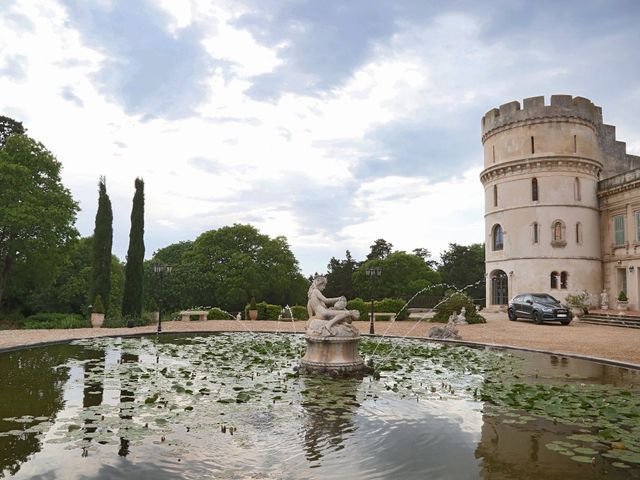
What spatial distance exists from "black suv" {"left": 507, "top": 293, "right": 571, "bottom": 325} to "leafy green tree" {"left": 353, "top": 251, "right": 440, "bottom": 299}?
27330mm

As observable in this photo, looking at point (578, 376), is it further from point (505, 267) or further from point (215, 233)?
point (215, 233)

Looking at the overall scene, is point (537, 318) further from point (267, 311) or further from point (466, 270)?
point (466, 270)

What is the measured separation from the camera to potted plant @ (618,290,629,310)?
28.4 m

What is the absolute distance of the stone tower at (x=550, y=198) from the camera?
32.2 metres

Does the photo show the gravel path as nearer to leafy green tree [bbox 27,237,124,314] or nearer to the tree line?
the tree line

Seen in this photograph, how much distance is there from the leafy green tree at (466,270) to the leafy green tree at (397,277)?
7.12 ft

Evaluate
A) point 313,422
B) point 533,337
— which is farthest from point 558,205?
point 313,422

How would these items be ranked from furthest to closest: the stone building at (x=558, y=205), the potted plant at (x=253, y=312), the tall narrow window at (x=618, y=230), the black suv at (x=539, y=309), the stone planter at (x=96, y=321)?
the stone building at (x=558, y=205)
the tall narrow window at (x=618, y=230)
the potted plant at (x=253, y=312)
the black suv at (x=539, y=309)
the stone planter at (x=96, y=321)

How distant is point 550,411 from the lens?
A: 6953 mm

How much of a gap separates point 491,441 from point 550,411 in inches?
68.4

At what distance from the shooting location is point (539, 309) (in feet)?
80.8

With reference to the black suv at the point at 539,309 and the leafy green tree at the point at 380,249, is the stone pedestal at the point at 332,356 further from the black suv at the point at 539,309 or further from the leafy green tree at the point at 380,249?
the leafy green tree at the point at 380,249

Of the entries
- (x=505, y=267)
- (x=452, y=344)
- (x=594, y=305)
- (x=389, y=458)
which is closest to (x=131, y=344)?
(x=452, y=344)

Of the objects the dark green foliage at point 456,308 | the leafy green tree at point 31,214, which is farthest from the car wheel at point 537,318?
the leafy green tree at point 31,214
